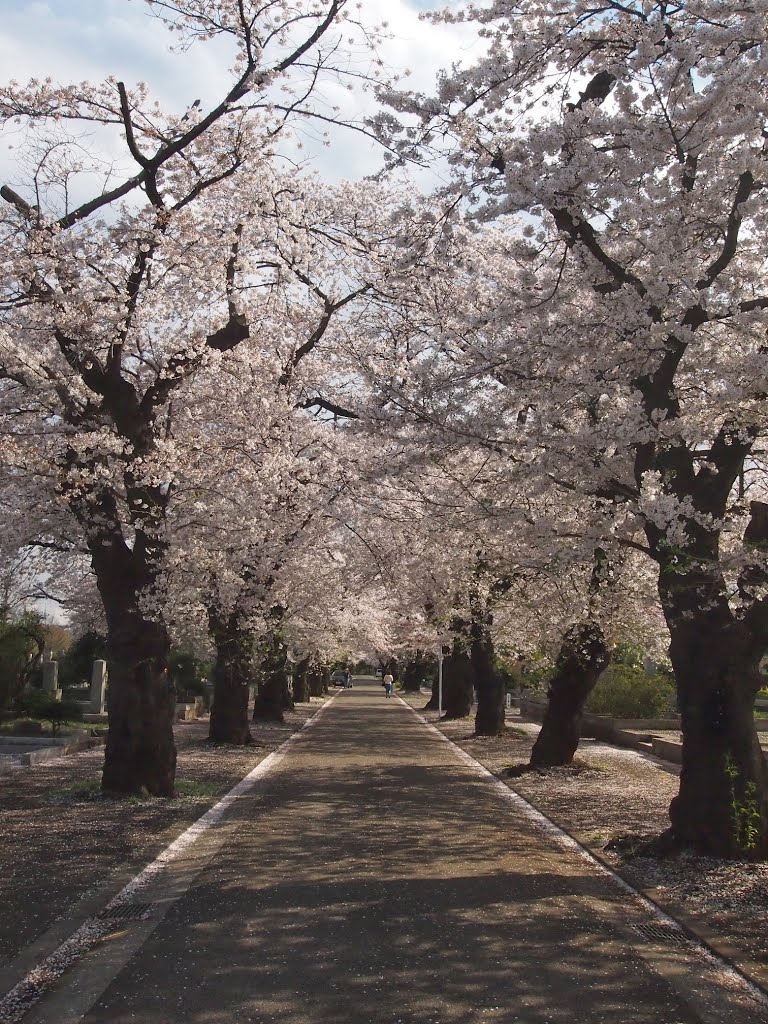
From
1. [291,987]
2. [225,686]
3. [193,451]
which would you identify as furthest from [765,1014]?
[225,686]

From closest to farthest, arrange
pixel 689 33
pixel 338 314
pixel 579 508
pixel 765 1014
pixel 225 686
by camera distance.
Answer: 1. pixel 765 1014
2. pixel 689 33
3. pixel 579 508
4. pixel 338 314
5. pixel 225 686

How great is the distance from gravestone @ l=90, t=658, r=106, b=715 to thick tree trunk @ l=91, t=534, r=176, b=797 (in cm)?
1783

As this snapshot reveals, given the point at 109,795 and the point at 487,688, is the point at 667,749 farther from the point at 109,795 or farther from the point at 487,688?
the point at 109,795

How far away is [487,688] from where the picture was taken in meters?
25.2

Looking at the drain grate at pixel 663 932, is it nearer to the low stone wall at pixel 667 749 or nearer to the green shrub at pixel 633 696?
the low stone wall at pixel 667 749

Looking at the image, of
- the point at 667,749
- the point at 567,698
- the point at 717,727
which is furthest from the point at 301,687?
the point at 717,727

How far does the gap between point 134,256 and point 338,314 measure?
5.32 metres

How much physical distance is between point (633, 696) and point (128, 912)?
22.6m

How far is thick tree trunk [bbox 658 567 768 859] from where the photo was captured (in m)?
8.20

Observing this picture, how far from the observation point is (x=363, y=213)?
15.1 m

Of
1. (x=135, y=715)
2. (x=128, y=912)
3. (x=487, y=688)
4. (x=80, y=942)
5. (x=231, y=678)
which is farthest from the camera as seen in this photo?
(x=487, y=688)

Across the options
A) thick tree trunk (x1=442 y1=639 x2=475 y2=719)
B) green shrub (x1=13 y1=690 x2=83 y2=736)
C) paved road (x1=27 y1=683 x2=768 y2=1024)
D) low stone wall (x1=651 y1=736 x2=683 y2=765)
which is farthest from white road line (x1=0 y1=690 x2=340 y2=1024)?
thick tree trunk (x1=442 y1=639 x2=475 y2=719)

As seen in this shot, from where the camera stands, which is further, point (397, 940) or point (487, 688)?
point (487, 688)

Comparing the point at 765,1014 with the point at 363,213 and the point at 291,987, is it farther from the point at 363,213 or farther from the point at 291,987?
the point at 363,213
